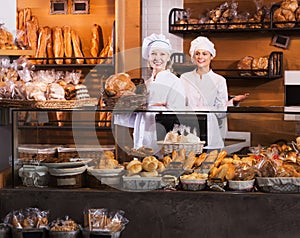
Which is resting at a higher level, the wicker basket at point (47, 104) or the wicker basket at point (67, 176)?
the wicker basket at point (47, 104)

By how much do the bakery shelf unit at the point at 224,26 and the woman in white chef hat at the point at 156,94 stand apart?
3.20ft

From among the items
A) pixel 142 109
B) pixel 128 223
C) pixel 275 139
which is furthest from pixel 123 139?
pixel 275 139

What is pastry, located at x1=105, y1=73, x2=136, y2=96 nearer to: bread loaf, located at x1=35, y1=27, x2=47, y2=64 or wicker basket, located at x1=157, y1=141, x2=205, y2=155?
wicker basket, located at x1=157, y1=141, x2=205, y2=155

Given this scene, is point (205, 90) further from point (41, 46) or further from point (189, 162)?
point (189, 162)

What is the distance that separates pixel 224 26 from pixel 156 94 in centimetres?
218

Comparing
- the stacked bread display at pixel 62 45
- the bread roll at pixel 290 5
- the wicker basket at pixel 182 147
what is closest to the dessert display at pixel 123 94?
the wicker basket at pixel 182 147

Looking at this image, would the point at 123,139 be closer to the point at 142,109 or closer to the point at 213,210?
the point at 142,109

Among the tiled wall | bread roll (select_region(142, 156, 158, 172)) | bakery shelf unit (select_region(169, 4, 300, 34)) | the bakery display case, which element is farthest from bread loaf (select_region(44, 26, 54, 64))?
bread roll (select_region(142, 156, 158, 172))

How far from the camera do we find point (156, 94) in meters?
3.00

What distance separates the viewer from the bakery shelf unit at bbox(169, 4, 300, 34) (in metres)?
4.80

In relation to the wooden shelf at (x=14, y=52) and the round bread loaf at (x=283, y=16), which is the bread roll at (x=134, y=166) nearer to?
the wooden shelf at (x=14, y=52)

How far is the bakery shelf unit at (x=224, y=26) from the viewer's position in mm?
4801

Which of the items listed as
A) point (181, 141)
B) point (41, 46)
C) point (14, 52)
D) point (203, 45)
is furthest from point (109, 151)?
point (41, 46)

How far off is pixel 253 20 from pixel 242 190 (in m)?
2.57
